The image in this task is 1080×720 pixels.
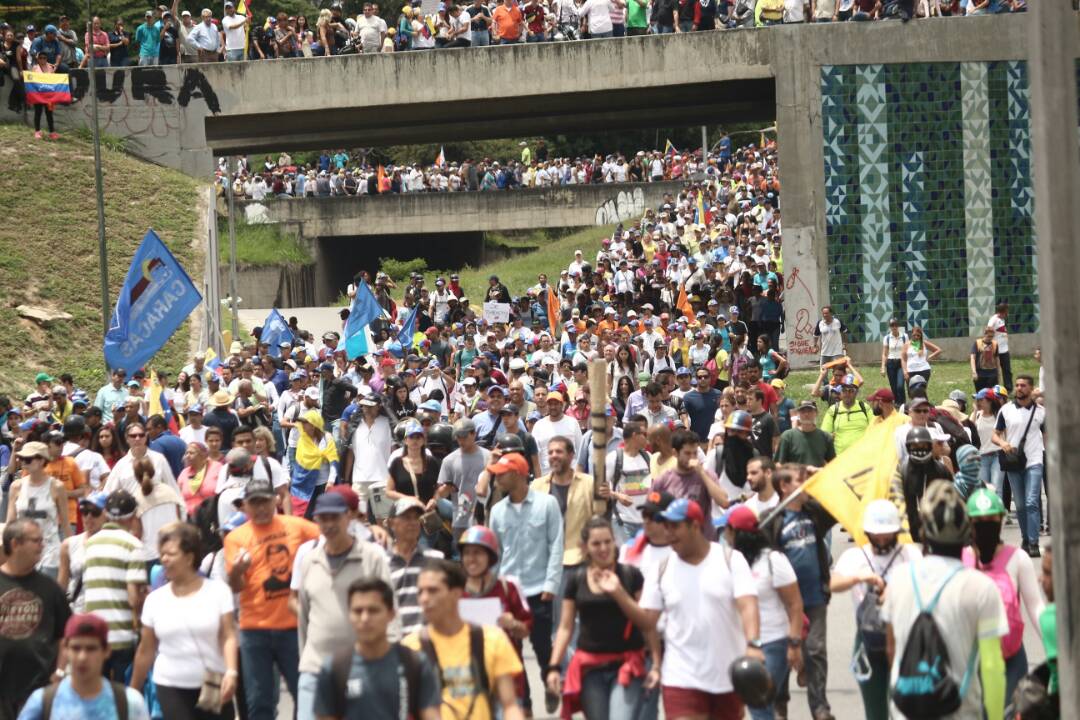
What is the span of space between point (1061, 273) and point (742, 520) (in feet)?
9.81

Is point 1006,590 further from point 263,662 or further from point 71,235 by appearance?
point 71,235

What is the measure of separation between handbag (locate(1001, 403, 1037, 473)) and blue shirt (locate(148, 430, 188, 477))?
7529mm

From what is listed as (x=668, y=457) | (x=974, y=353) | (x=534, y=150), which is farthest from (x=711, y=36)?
(x=534, y=150)

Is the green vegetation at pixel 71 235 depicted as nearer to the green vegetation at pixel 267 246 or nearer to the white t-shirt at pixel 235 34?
the white t-shirt at pixel 235 34

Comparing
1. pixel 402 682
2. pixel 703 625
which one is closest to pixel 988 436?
pixel 703 625

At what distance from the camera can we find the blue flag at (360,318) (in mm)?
26203

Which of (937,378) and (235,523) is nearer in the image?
(235,523)

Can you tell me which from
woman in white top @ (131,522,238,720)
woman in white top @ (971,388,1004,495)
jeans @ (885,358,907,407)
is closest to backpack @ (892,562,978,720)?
woman in white top @ (131,522,238,720)

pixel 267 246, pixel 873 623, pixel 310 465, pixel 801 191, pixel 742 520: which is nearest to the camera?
pixel 873 623

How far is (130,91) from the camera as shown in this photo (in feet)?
109

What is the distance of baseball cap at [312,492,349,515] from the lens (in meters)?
8.78

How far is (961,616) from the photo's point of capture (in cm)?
701

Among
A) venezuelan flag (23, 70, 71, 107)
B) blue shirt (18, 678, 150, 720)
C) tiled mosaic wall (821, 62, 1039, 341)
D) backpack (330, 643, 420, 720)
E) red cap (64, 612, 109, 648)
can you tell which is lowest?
blue shirt (18, 678, 150, 720)

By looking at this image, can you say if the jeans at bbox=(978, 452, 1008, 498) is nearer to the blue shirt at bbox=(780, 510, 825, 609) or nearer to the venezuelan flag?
the blue shirt at bbox=(780, 510, 825, 609)
